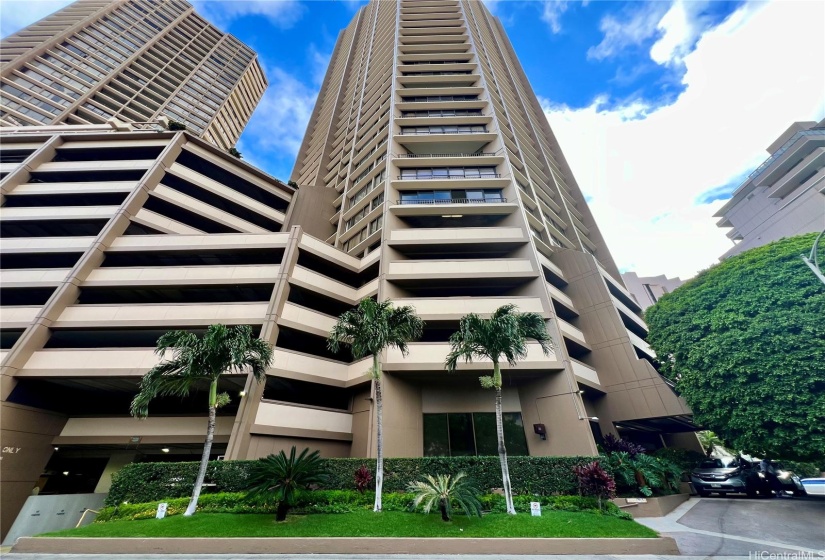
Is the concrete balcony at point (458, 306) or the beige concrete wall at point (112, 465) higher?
the concrete balcony at point (458, 306)

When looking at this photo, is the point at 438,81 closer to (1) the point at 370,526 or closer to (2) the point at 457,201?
(2) the point at 457,201

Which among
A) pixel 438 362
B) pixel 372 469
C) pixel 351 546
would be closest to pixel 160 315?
pixel 372 469

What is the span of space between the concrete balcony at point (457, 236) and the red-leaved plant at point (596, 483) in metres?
15.2

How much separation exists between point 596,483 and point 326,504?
10.5 meters

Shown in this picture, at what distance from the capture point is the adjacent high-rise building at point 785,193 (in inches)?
1326

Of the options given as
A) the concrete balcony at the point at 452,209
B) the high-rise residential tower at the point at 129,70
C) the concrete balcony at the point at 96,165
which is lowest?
the concrete balcony at the point at 452,209

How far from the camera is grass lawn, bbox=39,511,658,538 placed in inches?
389

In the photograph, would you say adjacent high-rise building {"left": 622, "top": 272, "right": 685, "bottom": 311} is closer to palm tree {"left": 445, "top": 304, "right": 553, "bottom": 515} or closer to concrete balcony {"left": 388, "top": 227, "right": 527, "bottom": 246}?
concrete balcony {"left": 388, "top": 227, "right": 527, "bottom": 246}

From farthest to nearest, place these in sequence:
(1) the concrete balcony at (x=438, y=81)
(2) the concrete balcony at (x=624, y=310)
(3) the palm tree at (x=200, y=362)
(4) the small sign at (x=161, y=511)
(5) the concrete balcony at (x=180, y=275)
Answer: (1) the concrete balcony at (x=438, y=81), (2) the concrete balcony at (x=624, y=310), (5) the concrete balcony at (x=180, y=275), (3) the palm tree at (x=200, y=362), (4) the small sign at (x=161, y=511)

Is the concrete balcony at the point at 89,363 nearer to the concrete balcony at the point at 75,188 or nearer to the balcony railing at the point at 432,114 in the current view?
the concrete balcony at the point at 75,188

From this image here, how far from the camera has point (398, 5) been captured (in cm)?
4928

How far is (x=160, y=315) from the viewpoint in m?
19.8

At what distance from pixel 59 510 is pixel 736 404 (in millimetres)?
34255

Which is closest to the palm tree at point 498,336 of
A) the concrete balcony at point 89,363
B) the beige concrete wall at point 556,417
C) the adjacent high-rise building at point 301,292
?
the adjacent high-rise building at point 301,292
